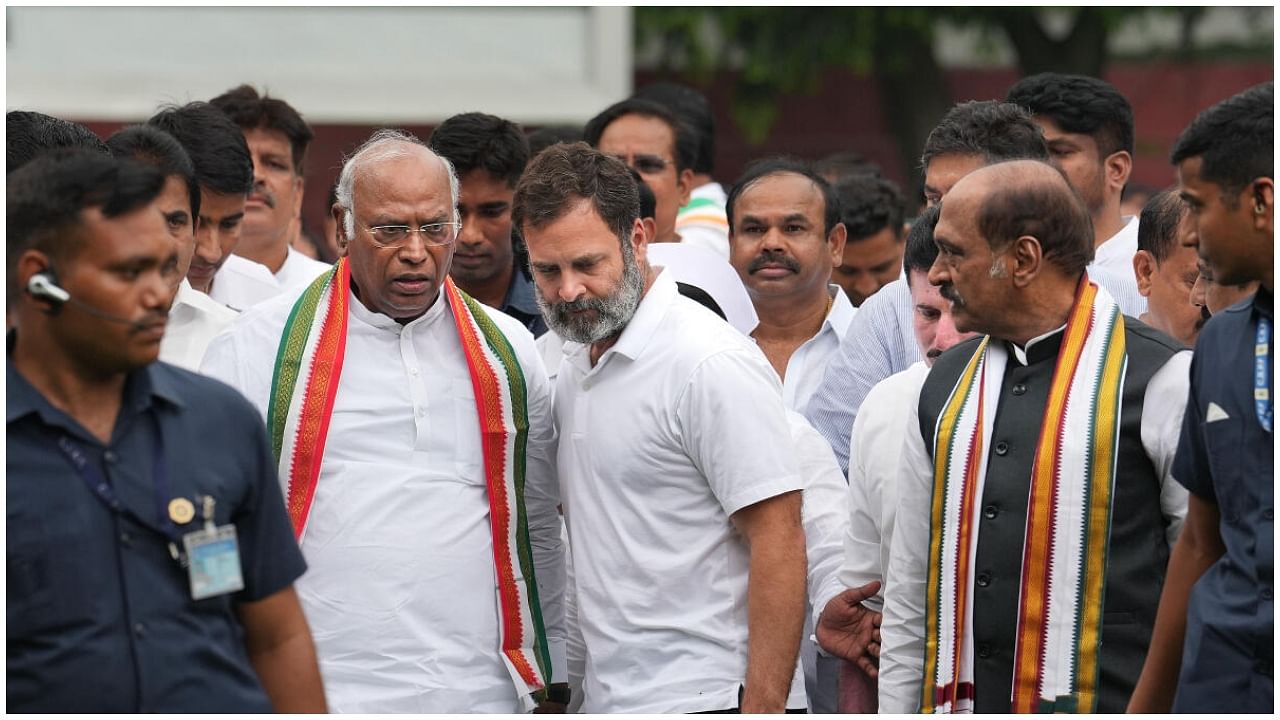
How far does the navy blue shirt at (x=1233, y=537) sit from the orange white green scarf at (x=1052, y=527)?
283 millimetres

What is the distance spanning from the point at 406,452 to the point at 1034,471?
1.45 metres

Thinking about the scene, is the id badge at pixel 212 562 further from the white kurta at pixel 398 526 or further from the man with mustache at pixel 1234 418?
the man with mustache at pixel 1234 418

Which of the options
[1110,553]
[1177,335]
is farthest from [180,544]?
[1177,335]

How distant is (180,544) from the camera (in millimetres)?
2965

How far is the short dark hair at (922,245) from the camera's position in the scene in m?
4.51

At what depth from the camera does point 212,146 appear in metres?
5.34

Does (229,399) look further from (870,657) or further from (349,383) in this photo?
(870,657)

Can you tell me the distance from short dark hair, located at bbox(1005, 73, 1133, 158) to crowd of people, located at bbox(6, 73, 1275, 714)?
0.04 ft

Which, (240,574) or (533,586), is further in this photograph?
(533,586)

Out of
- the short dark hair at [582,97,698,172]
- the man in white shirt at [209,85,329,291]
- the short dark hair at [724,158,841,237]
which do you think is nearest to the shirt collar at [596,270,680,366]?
the short dark hair at [724,158,841,237]

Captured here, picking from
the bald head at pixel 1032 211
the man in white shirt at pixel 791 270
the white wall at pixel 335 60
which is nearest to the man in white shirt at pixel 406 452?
the bald head at pixel 1032 211

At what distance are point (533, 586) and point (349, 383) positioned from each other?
25.6 inches

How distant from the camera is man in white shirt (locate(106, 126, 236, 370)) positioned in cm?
457

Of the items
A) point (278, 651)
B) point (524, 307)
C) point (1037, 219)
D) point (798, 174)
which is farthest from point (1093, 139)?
point (278, 651)
